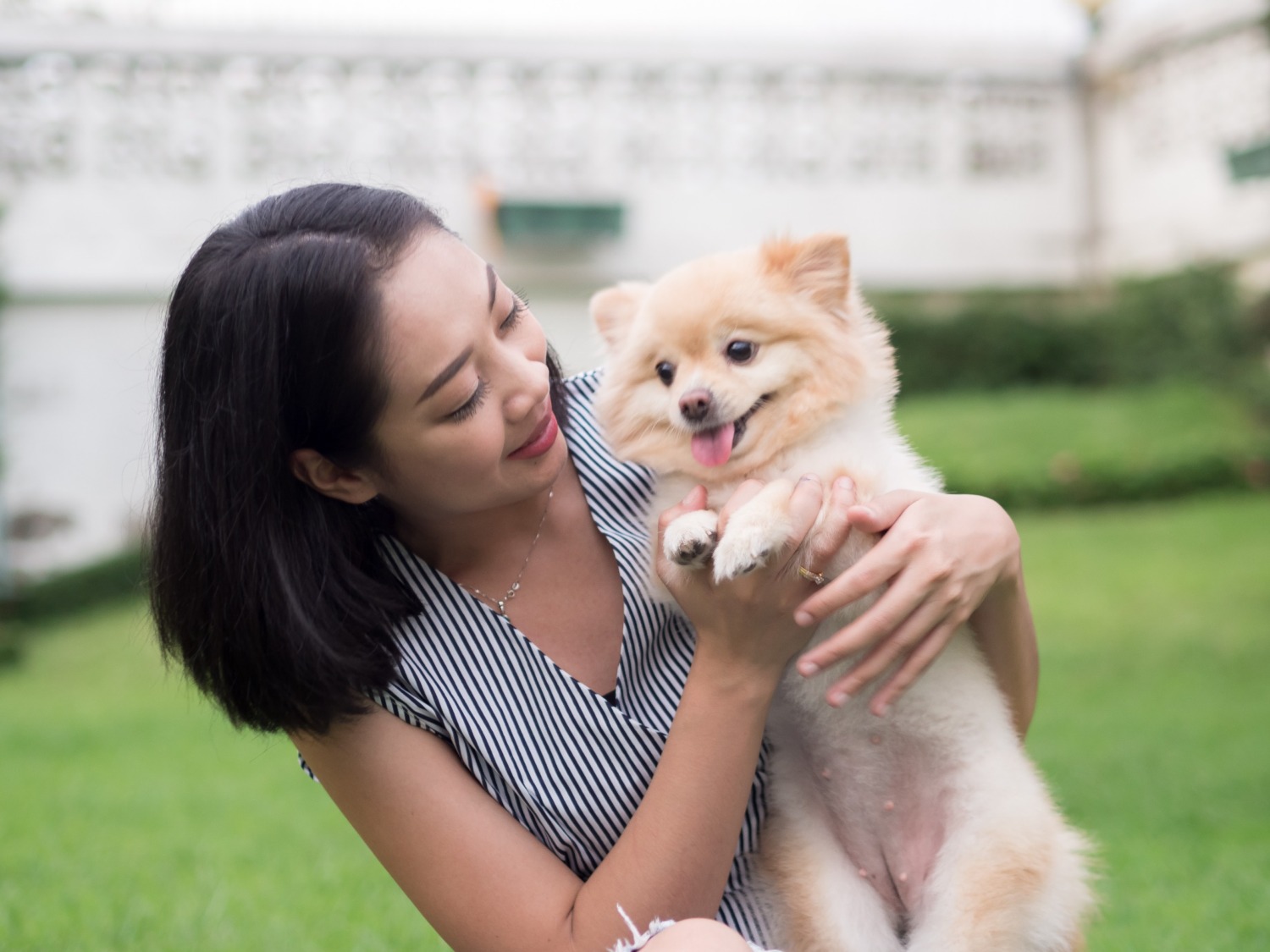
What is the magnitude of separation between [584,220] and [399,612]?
→ 8.10 meters

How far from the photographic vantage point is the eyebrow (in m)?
1.62

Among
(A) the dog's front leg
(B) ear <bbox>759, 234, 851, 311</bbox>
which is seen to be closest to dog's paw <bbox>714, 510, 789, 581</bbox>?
(A) the dog's front leg

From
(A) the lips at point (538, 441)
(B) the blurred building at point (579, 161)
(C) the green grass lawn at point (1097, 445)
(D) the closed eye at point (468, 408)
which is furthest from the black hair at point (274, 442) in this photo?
(B) the blurred building at point (579, 161)

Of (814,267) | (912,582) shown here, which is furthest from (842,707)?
(814,267)

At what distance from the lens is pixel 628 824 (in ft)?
5.34

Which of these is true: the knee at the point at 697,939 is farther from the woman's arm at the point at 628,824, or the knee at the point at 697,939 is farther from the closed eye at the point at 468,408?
the closed eye at the point at 468,408

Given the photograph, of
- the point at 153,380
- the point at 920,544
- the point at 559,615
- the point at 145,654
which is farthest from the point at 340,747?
the point at 145,654

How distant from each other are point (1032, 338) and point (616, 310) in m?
8.44

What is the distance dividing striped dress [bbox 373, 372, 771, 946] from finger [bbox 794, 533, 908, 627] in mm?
286

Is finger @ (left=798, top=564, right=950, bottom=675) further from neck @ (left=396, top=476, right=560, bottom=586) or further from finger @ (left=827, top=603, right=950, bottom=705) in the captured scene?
neck @ (left=396, top=476, right=560, bottom=586)

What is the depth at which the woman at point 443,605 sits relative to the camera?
158 centimetres

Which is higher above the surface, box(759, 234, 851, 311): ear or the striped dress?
box(759, 234, 851, 311): ear

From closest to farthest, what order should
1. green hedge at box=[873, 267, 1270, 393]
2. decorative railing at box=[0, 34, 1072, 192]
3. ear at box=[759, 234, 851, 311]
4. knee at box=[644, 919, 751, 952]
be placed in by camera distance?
knee at box=[644, 919, 751, 952] → ear at box=[759, 234, 851, 311] → decorative railing at box=[0, 34, 1072, 192] → green hedge at box=[873, 267, 1270, 393]

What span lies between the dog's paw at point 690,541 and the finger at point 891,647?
25 centimetres
